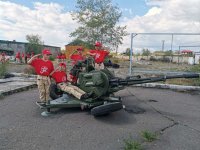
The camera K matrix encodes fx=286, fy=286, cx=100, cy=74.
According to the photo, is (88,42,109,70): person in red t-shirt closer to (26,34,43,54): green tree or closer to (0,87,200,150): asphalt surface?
(0,87,200,150): asphalt surface

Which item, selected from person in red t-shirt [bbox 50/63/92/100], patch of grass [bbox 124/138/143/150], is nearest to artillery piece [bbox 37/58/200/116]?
person in red t-shirt [bbox 50/63/92/100]

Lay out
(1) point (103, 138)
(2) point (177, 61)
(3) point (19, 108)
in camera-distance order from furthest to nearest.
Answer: (2) point (177, 61)
(3) point (19, 108)
(1) point (103, 138)

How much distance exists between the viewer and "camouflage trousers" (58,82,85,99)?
27.0 feet

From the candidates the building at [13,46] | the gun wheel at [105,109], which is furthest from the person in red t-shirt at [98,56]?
the building at [13,46]

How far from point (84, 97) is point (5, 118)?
221 centimetres

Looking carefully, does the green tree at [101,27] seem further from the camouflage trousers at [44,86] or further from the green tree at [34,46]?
the green tree at [34,46]

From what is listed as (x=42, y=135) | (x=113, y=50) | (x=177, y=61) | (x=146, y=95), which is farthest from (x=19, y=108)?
(x=113, y=50)

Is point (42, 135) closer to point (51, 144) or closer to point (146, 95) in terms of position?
point (51, 144)

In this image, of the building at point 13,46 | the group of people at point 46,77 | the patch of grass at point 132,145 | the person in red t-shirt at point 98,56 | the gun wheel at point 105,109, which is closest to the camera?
the patch of grass at point 132,145

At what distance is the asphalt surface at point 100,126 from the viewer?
573cm

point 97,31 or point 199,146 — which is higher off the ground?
point 97,31

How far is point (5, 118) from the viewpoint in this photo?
7.67 meters

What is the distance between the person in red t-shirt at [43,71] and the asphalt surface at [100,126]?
56 centimetres

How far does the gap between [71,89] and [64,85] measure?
542 millimetres
